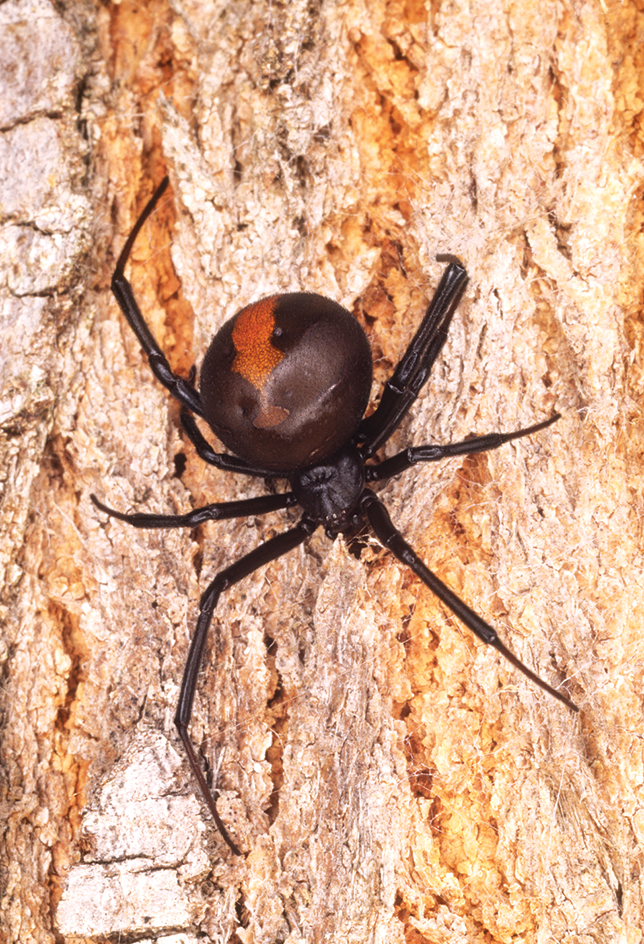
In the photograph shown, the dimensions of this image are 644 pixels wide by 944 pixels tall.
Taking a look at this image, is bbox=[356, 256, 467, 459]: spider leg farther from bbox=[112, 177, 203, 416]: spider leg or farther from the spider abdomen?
bbox=[112, 177, 203, 416]: spider leg

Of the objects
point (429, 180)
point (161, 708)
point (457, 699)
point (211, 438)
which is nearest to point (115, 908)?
point (161, 708)

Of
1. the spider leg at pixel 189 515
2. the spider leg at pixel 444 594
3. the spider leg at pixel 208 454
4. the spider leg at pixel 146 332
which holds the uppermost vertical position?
the spider leg at pixel 146 332

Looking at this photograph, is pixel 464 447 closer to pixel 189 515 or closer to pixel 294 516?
pixel 294 516

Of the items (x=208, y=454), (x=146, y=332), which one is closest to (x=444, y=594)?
(x=208, y=454)

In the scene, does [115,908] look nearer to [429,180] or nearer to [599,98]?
[429,180]

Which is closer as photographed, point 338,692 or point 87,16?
point 338,692

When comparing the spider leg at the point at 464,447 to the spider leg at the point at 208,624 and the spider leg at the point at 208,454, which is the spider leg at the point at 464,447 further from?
the spider leg at the point at 208,454

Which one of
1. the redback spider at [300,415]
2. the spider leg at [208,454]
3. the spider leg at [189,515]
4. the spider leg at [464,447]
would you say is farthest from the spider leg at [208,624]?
the spider leg at [464,447]
